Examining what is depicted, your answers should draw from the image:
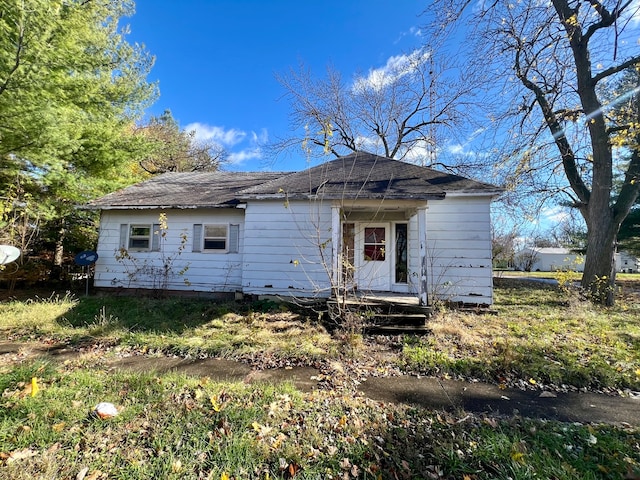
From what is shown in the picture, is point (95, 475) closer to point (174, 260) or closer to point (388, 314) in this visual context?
point (388, 314)

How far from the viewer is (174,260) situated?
9.45 metres

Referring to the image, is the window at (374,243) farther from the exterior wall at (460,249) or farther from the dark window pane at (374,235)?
the exterior wall at (460,249)

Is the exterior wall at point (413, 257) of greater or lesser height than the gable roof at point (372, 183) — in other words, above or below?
below

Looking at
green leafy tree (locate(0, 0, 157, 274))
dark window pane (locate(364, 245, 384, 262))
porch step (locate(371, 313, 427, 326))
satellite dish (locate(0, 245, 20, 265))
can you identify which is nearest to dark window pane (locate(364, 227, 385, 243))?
dark window pane (locate(364, 245, 384, 262))

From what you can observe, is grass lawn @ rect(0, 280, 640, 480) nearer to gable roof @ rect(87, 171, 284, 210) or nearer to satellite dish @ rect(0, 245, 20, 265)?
satellite dish @ rect(0, 245, 20, 265)

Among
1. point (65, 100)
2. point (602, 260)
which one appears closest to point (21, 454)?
point (65, 100)

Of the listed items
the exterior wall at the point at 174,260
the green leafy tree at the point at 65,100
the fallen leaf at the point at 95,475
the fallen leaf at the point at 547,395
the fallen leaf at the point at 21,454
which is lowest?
the fallen leaf at the point at 547,395

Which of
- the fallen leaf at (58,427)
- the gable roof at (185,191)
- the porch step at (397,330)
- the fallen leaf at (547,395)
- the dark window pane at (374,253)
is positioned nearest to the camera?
the fallen leaf at (58,427)

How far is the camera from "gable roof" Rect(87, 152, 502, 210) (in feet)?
24.0

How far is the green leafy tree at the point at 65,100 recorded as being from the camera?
6.22 metres

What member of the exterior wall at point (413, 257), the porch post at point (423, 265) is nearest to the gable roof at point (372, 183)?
the porch post at point (423, 265)

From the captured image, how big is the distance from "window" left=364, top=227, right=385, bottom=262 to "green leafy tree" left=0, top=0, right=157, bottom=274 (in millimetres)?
8546

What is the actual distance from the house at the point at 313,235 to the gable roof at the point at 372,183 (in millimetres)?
34

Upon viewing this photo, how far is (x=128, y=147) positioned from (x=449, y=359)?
12451 millimetres
